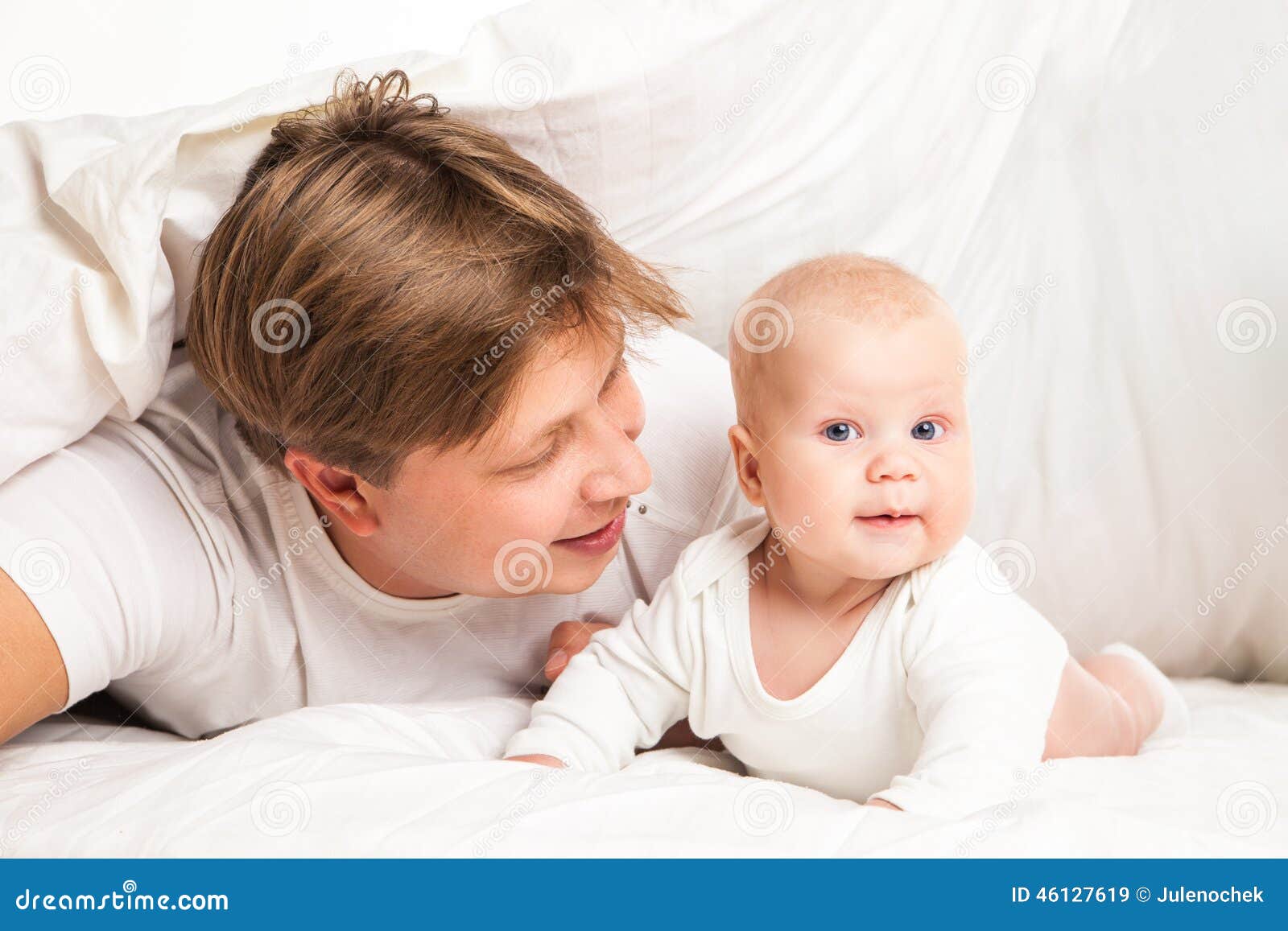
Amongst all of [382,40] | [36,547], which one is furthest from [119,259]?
[382,40]

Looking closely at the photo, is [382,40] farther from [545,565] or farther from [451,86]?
[545,565]

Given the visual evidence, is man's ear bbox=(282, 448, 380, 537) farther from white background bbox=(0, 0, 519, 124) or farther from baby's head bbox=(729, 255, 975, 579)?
white background bbox=(0, 0, 519, 124)

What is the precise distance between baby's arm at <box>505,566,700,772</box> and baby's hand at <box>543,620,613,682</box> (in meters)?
0.07

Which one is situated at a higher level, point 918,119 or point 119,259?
point 918,119

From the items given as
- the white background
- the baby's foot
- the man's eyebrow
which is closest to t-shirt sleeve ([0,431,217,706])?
the man's eyebrow

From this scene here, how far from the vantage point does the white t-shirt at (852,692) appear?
101 centimetres

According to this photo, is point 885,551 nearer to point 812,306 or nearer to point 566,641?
point 812,306

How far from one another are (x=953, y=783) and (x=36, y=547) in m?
0.76

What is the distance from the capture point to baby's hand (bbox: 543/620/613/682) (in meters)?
1.29

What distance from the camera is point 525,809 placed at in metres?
0.94

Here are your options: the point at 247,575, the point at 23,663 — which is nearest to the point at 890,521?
the point at 247,575

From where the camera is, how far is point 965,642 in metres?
1.07

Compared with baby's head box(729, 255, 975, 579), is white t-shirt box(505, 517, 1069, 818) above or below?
below

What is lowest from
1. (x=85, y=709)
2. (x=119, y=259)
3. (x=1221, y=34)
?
(x=85, y=709)
